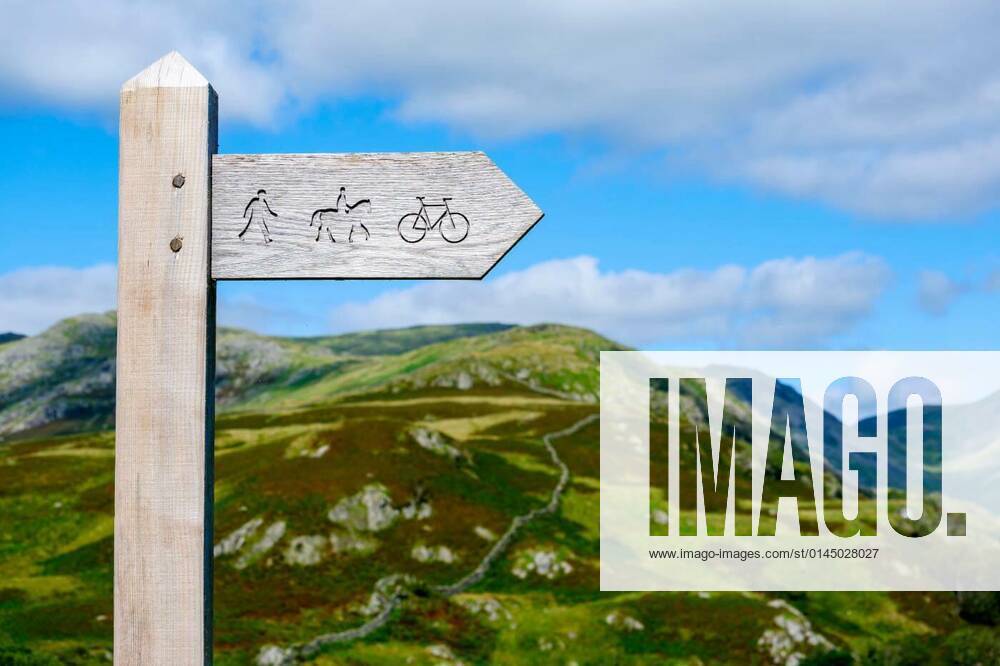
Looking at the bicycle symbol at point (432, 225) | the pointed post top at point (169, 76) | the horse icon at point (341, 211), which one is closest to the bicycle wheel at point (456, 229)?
the bicycle symbol at point (432, 225)

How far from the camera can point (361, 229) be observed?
23.1 feet

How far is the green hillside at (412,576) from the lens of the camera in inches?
2549

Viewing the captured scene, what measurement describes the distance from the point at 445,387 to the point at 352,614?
102 metres

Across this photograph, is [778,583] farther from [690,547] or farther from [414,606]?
[414,606]

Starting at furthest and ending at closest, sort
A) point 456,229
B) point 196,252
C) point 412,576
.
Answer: point 412,576 → point 196,252 → point 456,229

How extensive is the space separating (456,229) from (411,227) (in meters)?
0.31

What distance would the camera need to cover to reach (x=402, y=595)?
7344 cm

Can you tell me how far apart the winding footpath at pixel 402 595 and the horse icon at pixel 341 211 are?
56451 millimetres

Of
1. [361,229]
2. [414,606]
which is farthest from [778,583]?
[361,229]

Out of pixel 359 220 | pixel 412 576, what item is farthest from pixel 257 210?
pixel 412 576

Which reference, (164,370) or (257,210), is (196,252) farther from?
(164,370)

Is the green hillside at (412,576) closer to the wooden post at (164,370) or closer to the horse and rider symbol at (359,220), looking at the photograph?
the wooden post at (164,370)

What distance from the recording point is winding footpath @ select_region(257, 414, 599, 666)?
60.1 m

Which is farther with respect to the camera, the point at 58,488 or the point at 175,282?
the point at 58,488
